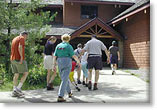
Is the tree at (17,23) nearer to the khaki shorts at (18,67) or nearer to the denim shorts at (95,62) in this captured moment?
the khaki shorts at (18,67)

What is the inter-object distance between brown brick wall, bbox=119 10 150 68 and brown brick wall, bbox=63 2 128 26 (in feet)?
6.77

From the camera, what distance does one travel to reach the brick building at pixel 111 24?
42.3 ft

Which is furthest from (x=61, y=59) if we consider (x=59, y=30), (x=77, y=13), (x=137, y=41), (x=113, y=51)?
(x=77, y=13)

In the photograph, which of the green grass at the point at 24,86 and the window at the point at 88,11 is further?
the window at the point at 88,11

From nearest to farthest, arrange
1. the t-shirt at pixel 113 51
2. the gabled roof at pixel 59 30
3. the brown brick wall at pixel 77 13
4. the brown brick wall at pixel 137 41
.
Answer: the t-shirt at pixel 113 51 < the brown brick wall at pixel 137 41 < the gabled roof at pixel 59 30 < the brown brick wall at pixel 77 13

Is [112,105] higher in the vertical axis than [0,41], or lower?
lower

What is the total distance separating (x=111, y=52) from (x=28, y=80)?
16.1 feet

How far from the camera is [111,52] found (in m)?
10.5

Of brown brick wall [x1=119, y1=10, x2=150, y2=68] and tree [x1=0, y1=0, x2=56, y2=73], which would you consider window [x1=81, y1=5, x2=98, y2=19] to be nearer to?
brown brick wall [x1=119, y1=10, x2=150, y2=68]

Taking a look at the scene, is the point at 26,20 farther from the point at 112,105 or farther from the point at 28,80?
the point at 112,105

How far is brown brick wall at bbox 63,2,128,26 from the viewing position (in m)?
17.0

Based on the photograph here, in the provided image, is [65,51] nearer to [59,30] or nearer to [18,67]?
[18,67]

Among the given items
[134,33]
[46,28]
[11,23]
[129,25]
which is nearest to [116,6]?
[129,25]

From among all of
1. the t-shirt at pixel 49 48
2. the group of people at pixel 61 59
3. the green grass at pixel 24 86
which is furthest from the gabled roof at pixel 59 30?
the t-shirt at pixel 49 48
